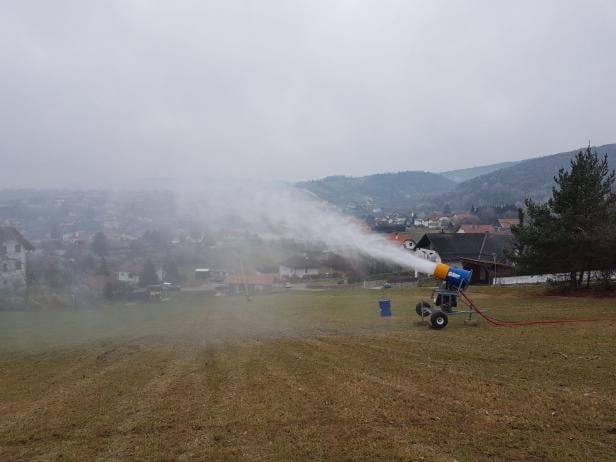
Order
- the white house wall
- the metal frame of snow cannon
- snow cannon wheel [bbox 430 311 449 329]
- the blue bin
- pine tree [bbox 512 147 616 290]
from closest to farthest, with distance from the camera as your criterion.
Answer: snow cannon wheel [bbox 430 311 449 329] → the metal frame of snow cannon → the blue bin → pine tree [bbox 512 147 616 290] → the white house wall

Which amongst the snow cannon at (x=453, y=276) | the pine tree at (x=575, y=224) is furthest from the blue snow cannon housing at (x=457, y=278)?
the pine tree at (x=575, y=224)

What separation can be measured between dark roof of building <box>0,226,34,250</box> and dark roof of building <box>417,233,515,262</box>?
1618 inches

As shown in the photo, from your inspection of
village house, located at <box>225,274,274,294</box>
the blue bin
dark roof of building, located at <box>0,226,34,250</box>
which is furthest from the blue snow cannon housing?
dark roof of building, located at <box>0,226,34,250</box>

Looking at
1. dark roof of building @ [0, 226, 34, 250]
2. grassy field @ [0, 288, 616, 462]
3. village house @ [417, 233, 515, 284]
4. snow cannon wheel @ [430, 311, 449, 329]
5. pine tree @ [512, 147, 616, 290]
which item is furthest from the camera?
village house @ [417, 233, 515, 284]

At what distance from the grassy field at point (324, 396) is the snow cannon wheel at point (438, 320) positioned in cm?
38

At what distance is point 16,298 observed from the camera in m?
41.5

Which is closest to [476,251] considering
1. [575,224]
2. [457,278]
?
[575,224]

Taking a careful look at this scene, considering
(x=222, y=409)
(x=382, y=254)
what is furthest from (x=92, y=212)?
(x=222, y=409)

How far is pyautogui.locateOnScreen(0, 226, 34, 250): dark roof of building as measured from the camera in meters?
40.3

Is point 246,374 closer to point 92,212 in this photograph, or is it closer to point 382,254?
point 382,254

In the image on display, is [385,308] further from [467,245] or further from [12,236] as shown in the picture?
[467,245]

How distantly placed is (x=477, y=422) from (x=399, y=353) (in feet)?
19.8

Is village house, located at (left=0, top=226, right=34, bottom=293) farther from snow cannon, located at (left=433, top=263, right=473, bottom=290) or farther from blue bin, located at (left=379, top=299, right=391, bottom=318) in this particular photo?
snow cannon, located at (left=433, top=263, right=473, bottom=290)

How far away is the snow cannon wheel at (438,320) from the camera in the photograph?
1873 cm
